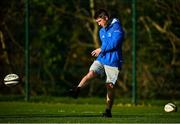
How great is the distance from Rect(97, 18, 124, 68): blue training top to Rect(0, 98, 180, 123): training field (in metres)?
1.06

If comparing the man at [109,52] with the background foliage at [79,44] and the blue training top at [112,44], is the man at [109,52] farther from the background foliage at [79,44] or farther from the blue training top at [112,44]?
the background foliage at [79,44]

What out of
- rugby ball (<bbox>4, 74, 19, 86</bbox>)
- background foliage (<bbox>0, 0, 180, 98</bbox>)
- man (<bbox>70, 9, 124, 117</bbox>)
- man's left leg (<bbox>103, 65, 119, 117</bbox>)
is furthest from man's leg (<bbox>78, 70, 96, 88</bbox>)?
background foliage (<bbox>0, 0, 180, 98</bbox>)

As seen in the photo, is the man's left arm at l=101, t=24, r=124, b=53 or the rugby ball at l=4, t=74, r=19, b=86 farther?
the rugby ball at l=4, t=74, r=19, b=86

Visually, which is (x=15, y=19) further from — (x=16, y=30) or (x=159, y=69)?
(x=159, y=69)

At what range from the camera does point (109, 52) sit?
13969mm

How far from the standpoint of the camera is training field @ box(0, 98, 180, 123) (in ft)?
41.7

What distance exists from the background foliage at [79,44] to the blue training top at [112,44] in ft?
19.9

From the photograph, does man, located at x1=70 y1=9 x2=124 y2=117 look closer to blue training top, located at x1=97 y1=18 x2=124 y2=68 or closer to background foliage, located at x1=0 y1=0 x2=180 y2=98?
blue training top, located at x1=97 y1=18 x2=124 y2=68

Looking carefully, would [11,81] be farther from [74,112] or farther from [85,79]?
[85,79]

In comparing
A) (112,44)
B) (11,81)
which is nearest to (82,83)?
(112,44)

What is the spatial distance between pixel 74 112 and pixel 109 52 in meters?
1.71

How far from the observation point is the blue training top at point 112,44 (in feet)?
Result: 45.3

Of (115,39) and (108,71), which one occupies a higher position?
(115,39)

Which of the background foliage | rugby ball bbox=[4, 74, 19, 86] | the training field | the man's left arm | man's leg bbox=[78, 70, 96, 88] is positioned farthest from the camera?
the background foliage
